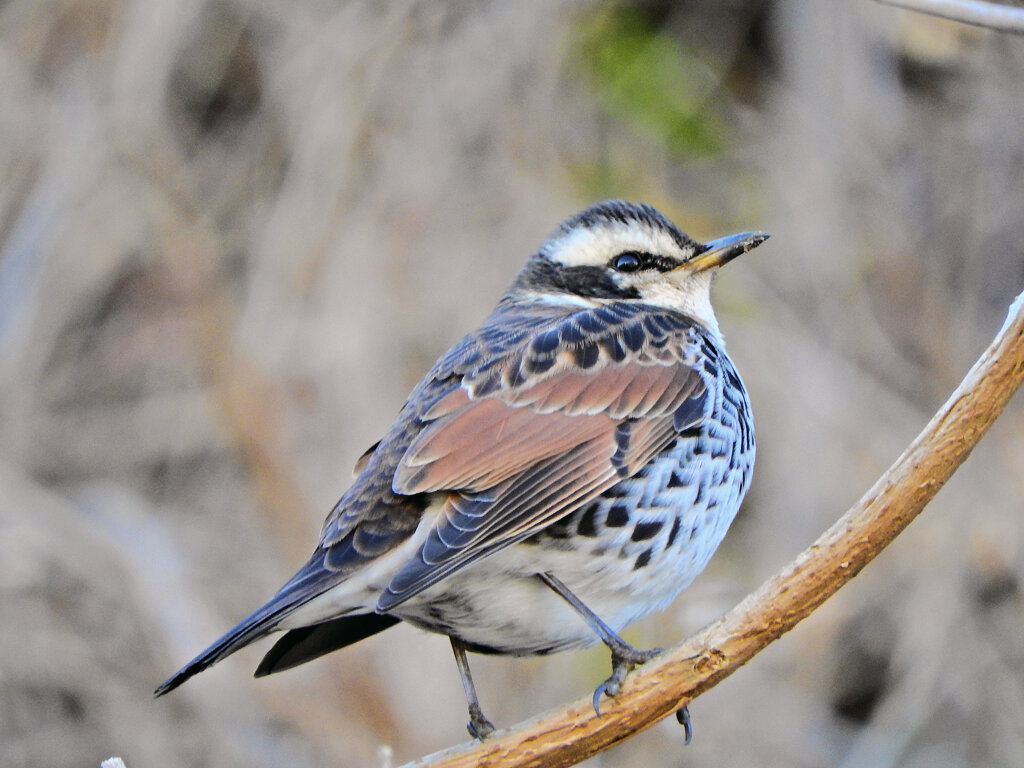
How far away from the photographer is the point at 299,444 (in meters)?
6.49

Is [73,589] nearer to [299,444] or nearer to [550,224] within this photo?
[299,444]

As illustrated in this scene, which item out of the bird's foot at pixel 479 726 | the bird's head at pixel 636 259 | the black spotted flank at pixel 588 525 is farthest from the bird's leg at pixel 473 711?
the bird's head at pixel 636 259

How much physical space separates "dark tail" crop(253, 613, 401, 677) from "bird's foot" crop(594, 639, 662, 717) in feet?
2.35

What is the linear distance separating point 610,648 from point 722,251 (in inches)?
54.1

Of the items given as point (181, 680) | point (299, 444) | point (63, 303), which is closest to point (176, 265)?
point (63, 303)

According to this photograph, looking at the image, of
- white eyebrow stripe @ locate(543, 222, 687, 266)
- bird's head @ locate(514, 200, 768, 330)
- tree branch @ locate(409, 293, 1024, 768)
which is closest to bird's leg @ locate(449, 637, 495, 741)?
tree branch @ locate(409, 293, 1024, 768)

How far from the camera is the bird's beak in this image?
3.83 m

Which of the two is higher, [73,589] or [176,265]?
Answer: [176,265]

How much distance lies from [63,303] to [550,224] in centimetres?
268

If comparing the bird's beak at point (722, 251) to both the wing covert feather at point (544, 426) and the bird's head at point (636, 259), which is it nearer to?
the bird's head at point (636, 259)

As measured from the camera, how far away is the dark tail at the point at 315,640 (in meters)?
3.46

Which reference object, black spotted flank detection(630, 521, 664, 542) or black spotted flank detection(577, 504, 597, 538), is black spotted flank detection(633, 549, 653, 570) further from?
black spotted flank detection(577, 504, 597, 538)

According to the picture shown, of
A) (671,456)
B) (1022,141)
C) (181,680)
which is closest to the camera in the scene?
(181,680)

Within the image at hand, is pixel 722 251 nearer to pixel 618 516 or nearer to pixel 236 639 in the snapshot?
pixel 618 516
